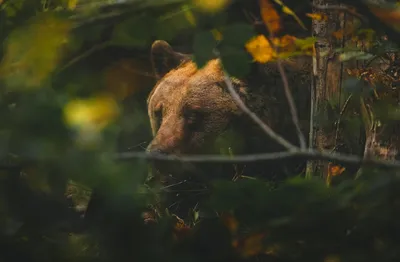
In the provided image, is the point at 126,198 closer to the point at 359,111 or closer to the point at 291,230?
the point at 291,230

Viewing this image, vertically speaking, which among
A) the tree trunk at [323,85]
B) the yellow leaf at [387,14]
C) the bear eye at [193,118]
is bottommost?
the bear eye at [193,118]

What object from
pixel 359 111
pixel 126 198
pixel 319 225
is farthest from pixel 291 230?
pixel 359 111

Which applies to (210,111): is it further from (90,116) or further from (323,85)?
(90,116)

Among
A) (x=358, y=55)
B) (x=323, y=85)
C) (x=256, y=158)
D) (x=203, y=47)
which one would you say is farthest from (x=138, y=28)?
(x=323, y=85)

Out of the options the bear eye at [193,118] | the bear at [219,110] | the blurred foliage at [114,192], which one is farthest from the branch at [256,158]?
the bear eye at [193,118]

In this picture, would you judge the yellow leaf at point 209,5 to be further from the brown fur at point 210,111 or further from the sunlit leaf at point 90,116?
the brown fur at point 210,111

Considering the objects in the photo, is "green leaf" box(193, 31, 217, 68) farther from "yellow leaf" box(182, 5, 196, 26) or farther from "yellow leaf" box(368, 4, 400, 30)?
"yellow leaf" box(368, 4, 400, 30)

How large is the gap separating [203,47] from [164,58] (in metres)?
3.63

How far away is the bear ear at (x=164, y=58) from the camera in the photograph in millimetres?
4461

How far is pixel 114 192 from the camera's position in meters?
0.78

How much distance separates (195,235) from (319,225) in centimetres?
16

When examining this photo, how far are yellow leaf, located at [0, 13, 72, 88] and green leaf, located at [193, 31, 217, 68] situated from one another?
19 cm

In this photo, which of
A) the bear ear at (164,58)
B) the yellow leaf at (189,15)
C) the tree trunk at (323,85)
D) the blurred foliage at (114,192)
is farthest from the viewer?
the bear ear at (164,58)

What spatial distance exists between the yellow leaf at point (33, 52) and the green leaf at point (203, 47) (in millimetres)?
194
